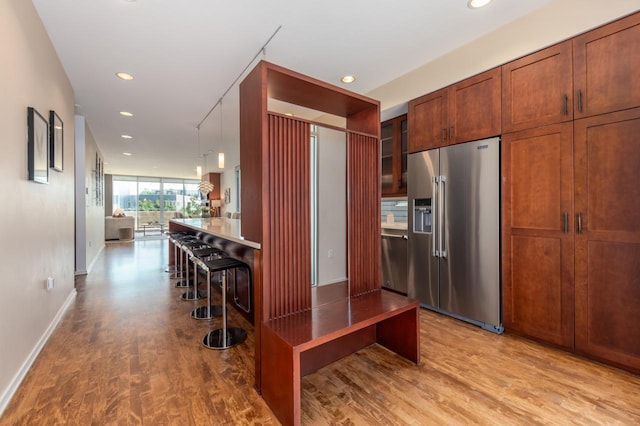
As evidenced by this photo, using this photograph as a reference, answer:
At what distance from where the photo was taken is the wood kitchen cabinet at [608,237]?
6.16ft

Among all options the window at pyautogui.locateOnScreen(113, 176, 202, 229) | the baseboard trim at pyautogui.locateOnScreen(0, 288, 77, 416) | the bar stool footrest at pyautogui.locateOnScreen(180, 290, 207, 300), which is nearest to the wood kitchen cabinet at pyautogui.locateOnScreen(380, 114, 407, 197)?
the bar stool footrest at pyautogui.locateOnScreen(180, 290, 207, 300)

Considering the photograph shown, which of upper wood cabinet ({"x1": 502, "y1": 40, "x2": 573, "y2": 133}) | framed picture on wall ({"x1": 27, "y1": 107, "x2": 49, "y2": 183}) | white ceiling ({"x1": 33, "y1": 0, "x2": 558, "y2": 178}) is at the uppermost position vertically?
white ceiling ({"x1": 33, "y1": 0, "x2": 558, "y2": 178})

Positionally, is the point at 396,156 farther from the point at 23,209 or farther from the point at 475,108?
the point at 23,209

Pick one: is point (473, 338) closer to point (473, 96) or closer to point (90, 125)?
point (473, 96)

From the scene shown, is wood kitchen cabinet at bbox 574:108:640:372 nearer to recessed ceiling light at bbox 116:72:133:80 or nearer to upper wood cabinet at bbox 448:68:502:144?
upper wood cabinet at bbox 448:68:502:144

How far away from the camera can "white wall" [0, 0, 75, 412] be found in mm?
1704

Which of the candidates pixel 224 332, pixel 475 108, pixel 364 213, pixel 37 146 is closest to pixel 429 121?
pixel 475 108

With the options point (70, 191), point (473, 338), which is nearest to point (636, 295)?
point (473, 338)

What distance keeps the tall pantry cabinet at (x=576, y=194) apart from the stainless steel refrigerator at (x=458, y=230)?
113 mm

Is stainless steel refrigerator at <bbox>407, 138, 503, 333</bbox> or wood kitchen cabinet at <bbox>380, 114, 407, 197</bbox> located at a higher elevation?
wood kitchen cabinet at <bbox>380, 114, 407, 197</bbox>

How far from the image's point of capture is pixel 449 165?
285 centimetres

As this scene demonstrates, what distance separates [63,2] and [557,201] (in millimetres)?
4089

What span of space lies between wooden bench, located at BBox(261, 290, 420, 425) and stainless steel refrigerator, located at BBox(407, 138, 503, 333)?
3.16ft

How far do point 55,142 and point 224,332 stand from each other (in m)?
2.45
